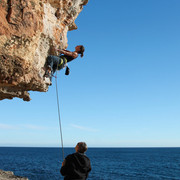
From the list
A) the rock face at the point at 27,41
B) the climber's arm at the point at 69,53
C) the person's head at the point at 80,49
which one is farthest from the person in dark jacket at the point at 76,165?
the person's head at the point at 80,49

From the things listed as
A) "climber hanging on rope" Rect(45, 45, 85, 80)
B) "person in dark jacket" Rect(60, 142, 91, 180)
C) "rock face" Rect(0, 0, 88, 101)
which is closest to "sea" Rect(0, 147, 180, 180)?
"climber hanging on rope" Rect(45, 45, 85, 80)

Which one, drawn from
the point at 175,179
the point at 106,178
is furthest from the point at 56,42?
the point at 175,179

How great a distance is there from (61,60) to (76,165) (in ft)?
19.2

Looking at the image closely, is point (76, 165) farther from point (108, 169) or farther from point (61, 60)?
point (108, 169)

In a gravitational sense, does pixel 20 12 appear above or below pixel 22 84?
above

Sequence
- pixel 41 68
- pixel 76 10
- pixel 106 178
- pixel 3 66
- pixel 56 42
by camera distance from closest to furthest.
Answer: pixel 3 66 → pixel 41 68 → pixel 56 42 → pixel 76 10 → pixel 106 178

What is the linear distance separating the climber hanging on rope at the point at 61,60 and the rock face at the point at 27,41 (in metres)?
0.25

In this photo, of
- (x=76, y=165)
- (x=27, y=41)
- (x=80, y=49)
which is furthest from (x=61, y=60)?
(x=76, y=165)

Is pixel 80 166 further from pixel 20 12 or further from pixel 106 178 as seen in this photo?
pixel 106 178

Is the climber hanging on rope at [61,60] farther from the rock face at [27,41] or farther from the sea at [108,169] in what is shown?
the sea at [108,169]

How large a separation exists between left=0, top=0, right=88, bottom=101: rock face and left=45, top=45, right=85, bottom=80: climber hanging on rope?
255 mm

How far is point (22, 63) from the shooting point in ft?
25.5

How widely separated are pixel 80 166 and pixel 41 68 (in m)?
5.40

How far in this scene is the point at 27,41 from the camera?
25.8 ft
